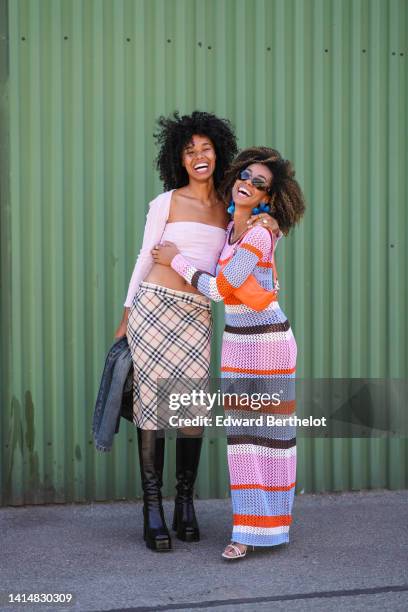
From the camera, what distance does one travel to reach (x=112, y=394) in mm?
4656

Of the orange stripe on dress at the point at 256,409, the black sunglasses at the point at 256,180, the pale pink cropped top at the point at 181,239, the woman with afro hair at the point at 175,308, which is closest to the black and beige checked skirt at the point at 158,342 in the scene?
the woman with afro hair at the point at 175,308

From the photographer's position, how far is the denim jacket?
4.64m

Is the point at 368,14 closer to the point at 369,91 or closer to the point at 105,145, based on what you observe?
the point at 369,91

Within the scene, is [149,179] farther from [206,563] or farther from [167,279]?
[206,563]

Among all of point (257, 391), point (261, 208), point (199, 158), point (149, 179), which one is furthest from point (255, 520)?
point (149, 179)

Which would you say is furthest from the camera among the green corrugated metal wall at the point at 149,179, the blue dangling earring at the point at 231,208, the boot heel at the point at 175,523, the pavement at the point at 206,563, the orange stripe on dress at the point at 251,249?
the green corrugated metal wall at the point at 149,179

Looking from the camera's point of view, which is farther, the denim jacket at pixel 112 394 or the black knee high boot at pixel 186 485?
the black knee high boot at pixel 186 485

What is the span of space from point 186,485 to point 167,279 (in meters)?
1.02

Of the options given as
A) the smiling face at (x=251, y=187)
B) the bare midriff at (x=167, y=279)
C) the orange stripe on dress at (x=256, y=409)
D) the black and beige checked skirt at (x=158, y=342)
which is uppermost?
the smiling face at (x=251, y=187)

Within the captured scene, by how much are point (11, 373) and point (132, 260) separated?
91cm

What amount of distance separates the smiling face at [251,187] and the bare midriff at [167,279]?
45cm

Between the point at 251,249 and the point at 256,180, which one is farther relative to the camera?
the point at 256,180

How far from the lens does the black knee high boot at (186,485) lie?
477 centimetres

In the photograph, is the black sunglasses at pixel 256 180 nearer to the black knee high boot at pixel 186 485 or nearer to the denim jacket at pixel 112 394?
the denim jacket at pixel 112 394
